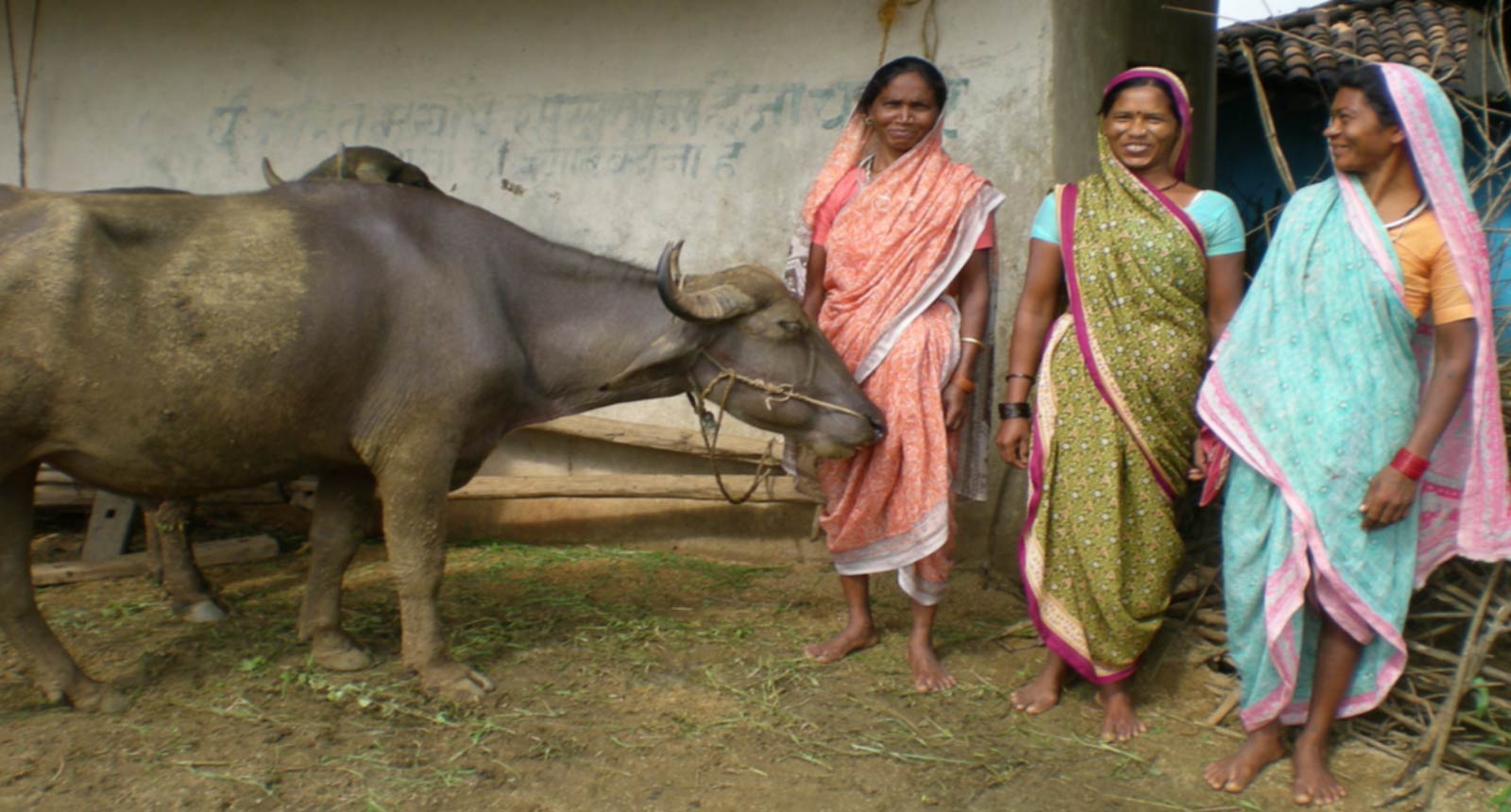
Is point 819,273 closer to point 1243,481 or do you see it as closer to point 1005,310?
point 1005,310

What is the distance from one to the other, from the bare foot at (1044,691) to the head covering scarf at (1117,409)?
20cm

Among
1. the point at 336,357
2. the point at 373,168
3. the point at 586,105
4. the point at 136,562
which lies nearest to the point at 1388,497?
the point at 336,357

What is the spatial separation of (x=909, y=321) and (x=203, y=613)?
3018 mm

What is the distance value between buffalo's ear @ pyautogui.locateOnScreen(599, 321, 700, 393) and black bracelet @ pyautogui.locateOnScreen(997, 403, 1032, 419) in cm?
105

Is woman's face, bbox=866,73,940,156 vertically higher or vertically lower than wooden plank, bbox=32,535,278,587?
higher

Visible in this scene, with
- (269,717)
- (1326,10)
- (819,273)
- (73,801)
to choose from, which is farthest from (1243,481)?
(1326,10)

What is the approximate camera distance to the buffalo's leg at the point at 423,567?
368 centimetres

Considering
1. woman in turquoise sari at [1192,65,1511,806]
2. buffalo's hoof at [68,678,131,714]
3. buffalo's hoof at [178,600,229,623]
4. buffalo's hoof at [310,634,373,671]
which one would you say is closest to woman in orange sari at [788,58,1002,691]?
woman in turquoise sari at [1192,65,1511,806]

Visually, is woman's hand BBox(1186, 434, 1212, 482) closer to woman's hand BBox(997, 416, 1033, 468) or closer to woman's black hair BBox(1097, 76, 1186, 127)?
woman's hand BBox(997, 416, 1033, 468)

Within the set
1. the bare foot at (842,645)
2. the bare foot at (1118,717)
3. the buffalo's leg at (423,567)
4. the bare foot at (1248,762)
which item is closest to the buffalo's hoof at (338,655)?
the buffalo's leg at (423,567)

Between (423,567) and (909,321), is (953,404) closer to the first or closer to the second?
(909,321)

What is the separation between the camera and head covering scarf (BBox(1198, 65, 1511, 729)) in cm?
297

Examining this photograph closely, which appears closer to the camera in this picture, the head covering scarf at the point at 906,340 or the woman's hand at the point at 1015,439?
the woman's hand at the point at 1015,439

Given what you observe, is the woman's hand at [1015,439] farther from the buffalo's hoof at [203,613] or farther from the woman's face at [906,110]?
the buffalo's hoof at [203,613]
